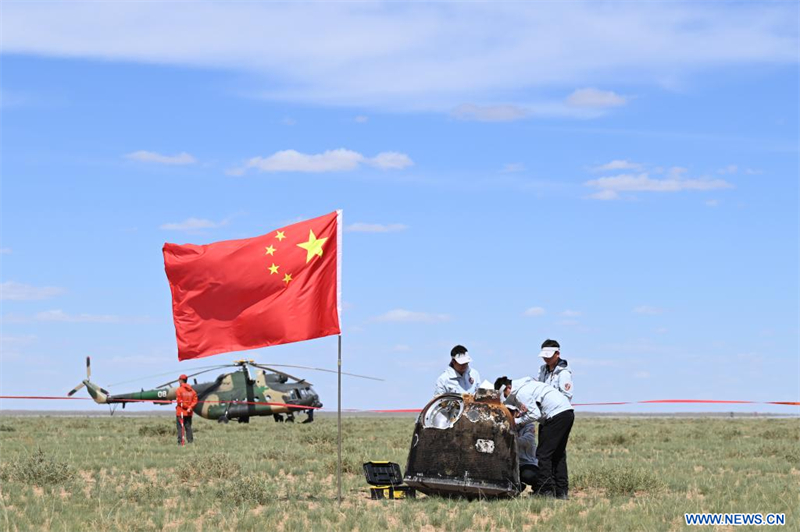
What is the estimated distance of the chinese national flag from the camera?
1416 cm

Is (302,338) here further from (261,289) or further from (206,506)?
(206,506)

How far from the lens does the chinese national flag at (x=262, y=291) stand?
14156 mm

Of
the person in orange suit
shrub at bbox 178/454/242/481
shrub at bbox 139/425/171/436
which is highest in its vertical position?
the person in orange suit

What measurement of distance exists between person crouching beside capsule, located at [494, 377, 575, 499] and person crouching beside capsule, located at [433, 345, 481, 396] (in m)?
0.62

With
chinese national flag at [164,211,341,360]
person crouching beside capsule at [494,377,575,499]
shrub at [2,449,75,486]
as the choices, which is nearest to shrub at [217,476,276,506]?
chinese national flag at [164,211,341,360]

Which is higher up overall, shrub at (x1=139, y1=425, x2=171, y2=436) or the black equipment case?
shrub at (x1=139, y1=425, x2=171, y2=436)

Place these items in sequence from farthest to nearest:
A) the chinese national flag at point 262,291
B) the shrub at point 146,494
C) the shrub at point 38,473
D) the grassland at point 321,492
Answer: the shrub at point 38,473
the shrub at point 146,494
the chinese national flag at point 262,291
the grassland at point 321,492

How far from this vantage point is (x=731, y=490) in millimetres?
15406

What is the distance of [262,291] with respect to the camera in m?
14.3

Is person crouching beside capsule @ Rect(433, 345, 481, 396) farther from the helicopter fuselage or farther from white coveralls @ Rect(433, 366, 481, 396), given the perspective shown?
the helicopter fuselage

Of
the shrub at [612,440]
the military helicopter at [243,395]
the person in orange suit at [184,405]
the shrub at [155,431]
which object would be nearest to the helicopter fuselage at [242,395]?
the military helicopter at [243,395]

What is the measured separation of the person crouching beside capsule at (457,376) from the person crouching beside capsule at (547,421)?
24.6 inches

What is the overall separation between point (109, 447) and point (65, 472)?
8594 millimetres

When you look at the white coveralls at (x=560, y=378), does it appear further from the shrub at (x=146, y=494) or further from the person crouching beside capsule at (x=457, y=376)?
the shrub at (x=146, y=494)
